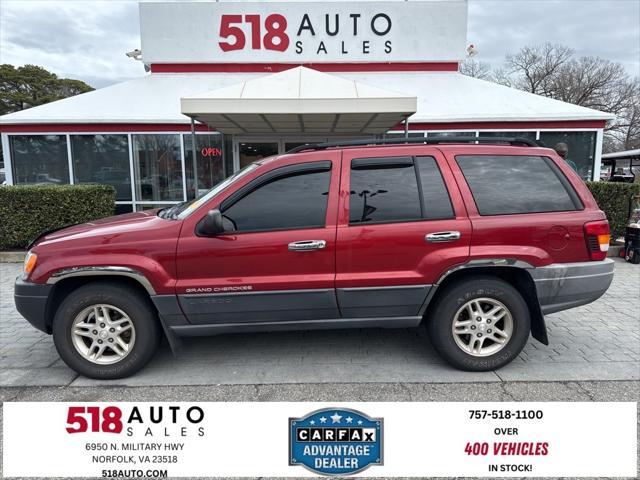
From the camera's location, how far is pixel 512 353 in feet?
11.4

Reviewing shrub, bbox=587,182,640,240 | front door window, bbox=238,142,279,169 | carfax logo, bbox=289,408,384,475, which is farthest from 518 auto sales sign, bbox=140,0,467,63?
carfax logo, bbox=289,408,384,475

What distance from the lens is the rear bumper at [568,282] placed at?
338cm

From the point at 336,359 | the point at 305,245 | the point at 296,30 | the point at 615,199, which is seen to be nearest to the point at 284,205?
the point at 305,245

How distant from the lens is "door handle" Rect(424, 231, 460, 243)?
3305mm

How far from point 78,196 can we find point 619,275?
9.55 m

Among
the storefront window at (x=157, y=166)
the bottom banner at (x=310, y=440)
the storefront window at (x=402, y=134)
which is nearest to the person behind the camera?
the bottom banner at (x=310, y=440)

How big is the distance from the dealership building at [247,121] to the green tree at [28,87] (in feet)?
126

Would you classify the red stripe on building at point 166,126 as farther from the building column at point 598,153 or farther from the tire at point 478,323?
the tire at point 478,323

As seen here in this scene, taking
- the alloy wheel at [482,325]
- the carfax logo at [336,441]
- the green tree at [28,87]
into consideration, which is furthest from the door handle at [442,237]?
the green tree at [28,87]

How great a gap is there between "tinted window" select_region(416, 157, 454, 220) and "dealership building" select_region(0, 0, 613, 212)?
17.0 ft

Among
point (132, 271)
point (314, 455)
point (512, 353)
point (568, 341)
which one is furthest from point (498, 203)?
point (132, 271)

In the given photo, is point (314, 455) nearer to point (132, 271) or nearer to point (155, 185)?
point (132, 271)

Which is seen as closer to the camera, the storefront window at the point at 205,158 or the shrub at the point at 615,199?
the shrub at the point at 615,199

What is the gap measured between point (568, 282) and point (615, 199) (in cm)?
579
